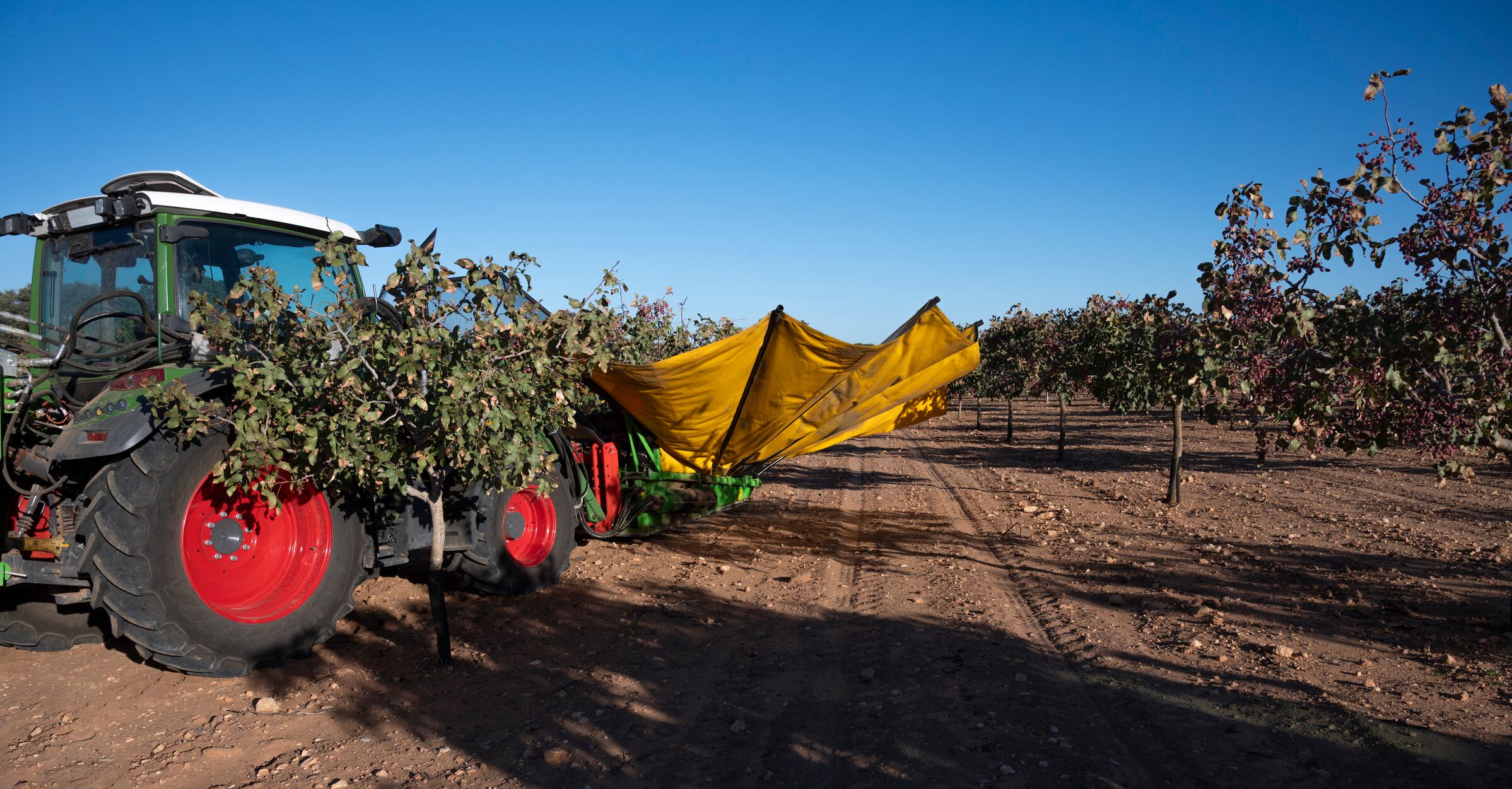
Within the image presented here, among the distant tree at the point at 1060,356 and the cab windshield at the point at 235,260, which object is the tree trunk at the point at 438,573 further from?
the distant tree at the point at 1060,356

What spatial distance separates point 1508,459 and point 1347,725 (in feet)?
8.91

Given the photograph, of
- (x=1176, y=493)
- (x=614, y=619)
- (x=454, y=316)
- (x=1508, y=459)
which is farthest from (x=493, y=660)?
(x=1176, y=493)

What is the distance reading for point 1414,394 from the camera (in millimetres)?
5098

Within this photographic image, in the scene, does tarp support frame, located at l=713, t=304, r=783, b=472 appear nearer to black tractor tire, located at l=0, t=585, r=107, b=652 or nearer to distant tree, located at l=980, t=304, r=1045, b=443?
black tractor tire, located at l=0, t=585, r=107, b=652

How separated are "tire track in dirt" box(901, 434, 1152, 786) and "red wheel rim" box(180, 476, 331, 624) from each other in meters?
4.50

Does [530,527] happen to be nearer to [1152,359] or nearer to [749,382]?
[749,382]

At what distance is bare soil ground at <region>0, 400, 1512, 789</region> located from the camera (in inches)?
146

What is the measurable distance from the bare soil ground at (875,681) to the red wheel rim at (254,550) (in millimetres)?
460

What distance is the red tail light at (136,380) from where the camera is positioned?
4531 mm

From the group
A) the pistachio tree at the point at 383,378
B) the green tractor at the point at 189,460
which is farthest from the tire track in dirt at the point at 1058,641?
the pistachio tree at the point at 383,378

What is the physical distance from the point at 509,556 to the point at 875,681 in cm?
324

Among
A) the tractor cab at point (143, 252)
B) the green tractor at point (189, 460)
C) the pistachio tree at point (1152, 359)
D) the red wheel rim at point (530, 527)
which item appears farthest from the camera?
the red wheel rim at point (530, 527)

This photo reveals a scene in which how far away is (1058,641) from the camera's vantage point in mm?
→ 5496

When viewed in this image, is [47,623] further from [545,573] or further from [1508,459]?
[1508,459]
